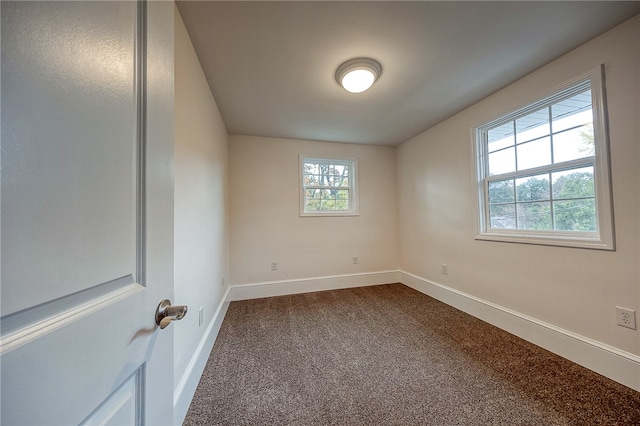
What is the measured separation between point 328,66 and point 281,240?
2.24m

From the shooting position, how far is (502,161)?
227 centimetres

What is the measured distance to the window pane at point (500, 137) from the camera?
2.19 m

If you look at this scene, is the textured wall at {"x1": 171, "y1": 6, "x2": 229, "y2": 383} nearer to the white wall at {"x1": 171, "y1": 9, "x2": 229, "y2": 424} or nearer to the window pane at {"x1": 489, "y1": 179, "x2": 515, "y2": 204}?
the white wall at {"x1": 171, "y1": 9, "x2": 229, "y2": 424}

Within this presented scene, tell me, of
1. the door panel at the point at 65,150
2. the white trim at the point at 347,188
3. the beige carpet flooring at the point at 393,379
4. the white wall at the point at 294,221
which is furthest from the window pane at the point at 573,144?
the door panel at the point at 65,150

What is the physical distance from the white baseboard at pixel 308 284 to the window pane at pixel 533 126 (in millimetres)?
2412

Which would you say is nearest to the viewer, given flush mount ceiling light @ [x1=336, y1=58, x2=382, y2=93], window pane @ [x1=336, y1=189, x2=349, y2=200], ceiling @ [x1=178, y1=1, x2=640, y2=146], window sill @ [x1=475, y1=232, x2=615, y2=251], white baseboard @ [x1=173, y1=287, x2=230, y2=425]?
white baseboard @ [x1=173, y1=287, x2=230, y2=425]

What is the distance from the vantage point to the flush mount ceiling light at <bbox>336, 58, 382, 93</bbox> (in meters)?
1.72

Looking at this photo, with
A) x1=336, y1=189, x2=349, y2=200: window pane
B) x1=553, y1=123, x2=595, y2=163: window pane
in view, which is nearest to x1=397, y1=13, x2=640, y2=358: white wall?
x1=553, y1=123, x2=595, y2=163: window pane

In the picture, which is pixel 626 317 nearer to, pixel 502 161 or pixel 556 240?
pixel 556 240

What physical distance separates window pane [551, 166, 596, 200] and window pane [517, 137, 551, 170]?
16 centimetres

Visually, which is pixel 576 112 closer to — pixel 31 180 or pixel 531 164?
pixel 531 164

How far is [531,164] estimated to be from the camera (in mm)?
2010

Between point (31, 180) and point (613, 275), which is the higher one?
point (31, 180)

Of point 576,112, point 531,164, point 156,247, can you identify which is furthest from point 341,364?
point 576,112
